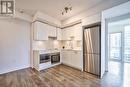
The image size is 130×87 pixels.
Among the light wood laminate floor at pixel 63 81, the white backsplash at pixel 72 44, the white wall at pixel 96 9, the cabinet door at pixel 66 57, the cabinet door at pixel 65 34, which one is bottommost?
the light wood laminate floor at pixel 63 81

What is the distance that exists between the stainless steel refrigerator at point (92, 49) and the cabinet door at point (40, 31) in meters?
2.20

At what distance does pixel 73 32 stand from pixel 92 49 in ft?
5.71

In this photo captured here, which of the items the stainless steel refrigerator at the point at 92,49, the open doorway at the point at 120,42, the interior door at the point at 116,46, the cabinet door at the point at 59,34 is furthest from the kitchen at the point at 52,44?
the interior door at the point at 116,46

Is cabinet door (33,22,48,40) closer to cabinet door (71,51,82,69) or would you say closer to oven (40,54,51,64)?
oven (40,54,51,64)

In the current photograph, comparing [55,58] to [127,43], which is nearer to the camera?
[55,58]

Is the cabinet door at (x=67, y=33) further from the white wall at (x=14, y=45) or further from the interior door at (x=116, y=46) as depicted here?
the interior door at (x=116, y=46)

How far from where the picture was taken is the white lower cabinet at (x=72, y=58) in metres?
4.28

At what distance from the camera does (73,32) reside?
501cm

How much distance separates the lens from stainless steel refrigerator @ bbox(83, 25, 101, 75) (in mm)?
3479

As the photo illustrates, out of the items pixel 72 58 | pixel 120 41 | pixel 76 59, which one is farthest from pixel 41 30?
pixel 120 41

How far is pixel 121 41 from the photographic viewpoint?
654 centimetres

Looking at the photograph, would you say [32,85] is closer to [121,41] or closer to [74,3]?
[74,3]

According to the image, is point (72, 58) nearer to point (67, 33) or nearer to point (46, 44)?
point (67, 33)

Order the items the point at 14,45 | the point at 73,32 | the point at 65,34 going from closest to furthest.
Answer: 1. the point at 14,45
2. the point at 73,32
3. the point at 65,34
